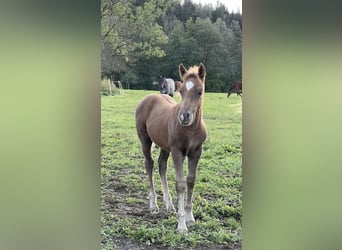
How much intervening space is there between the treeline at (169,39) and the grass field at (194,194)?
6.7 inches

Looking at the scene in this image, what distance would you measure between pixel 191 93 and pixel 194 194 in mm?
625

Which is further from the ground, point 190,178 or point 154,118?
point 154,118

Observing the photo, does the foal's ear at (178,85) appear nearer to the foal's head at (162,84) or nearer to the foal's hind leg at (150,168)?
the foal's head at (162,84)

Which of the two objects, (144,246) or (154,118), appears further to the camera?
(154,118)

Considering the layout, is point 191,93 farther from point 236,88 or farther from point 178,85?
point 236,88

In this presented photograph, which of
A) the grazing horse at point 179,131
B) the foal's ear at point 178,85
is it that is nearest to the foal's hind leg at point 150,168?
the grazing horse at point 179,131

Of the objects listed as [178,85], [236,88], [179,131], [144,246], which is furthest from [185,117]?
[144,246]

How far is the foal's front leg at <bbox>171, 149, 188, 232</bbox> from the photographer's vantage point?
7.97 feet

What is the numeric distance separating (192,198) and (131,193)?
0.39 m

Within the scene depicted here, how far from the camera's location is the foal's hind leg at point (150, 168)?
2473mm

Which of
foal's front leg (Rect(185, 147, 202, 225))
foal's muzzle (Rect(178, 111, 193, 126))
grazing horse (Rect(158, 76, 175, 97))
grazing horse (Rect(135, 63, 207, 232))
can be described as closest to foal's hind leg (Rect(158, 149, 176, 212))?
grazing horse (Rect(135, 63, 207, 232))

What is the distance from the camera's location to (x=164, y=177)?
248cm

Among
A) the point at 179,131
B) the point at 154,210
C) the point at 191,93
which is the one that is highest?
the point at 191,93
